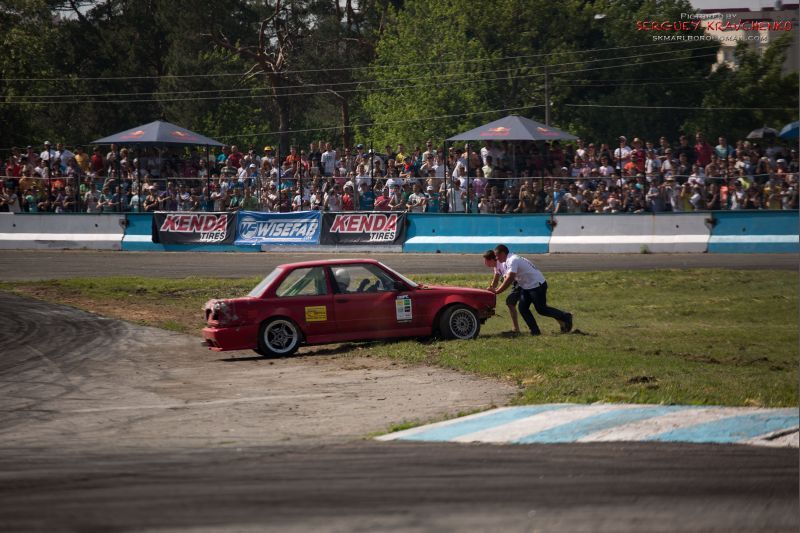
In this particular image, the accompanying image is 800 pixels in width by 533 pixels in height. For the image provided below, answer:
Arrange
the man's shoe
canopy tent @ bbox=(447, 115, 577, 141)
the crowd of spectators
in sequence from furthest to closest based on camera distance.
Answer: canopy tent @ bbox=(447, 115, 577, 141), the crowd of spectators, the man's shoe

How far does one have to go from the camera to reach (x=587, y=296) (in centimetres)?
2059

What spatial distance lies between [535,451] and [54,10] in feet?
251

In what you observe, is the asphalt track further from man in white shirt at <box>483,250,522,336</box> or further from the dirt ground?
man in white shirt at <box>483,250,522,336</box>

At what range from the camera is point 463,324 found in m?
15.6

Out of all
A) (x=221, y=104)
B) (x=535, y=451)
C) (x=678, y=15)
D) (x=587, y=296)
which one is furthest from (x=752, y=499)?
(x=221, y=104)

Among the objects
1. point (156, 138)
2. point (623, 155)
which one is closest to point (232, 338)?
point (623, 155)

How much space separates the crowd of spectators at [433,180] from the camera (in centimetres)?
2744

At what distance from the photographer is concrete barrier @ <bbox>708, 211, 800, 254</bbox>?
2617 cm

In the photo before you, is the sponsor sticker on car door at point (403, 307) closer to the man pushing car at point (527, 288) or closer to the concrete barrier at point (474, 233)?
the man pushing car at point (527, 288)

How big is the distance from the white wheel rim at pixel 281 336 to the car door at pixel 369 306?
0.69 meters

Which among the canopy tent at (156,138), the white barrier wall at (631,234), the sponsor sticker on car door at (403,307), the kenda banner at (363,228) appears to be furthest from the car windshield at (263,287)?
the canopy tent at (156,138)

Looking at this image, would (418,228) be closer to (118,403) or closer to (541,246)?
(541,246)

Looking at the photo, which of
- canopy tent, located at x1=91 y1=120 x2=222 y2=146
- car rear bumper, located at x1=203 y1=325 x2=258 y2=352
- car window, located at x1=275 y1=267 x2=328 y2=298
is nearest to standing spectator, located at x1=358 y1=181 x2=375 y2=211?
canopy tent, located at x1=91 y1=120 x2=222 y2=146

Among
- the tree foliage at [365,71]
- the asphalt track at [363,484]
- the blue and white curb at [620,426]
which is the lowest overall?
the blue and white curb at [620,426]
